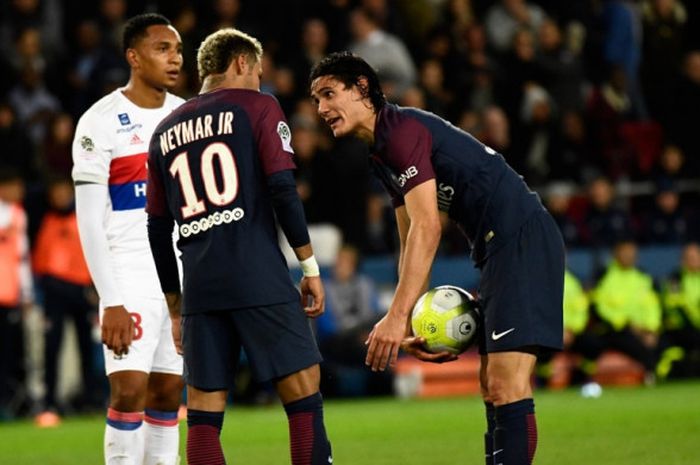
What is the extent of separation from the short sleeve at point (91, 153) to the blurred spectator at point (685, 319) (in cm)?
1047

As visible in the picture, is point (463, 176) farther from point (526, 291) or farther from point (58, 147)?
point (58, 147)

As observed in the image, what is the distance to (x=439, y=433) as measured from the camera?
11.1 metres

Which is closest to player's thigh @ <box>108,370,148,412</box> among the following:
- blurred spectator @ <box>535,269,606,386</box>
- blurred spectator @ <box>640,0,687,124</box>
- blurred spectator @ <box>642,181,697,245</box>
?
blurred spectator @ <box>535,269,606,386</box>

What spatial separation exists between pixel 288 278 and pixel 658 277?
1161 centimetres

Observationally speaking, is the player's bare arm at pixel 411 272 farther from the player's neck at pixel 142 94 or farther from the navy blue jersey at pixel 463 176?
the player's neck at pixel 142 94

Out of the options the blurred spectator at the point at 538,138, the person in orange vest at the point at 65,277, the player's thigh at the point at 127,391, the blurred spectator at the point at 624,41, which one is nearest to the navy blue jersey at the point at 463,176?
the player's thigh at the point at 127,391

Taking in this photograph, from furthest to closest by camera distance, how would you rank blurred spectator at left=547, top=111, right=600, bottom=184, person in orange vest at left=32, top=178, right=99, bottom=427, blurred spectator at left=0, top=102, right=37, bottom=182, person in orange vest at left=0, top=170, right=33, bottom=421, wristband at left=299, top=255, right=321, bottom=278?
blurred spectator at left=547, top=111, right=600, bottom=184
blurred spectator at left=0, top=102, right=37, bottom=182
person in orange vest at left=32, top=178, right=99, bottom=427
person in orange vest at left=0, top=170, right=33, bottom=421
wristband at left=299, top=255, right=321, bottom=278

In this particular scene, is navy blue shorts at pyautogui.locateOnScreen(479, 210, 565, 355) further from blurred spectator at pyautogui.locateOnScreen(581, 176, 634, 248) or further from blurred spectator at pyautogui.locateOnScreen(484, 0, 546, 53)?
blurred spectator at pyautogui.locateOnScreen(484, 0, 546, 53)

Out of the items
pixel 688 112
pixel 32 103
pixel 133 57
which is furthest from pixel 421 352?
pixel 688 112

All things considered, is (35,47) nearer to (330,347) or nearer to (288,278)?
(330,347)

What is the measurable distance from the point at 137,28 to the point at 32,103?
27.2 feet

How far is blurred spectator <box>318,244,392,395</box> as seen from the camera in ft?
49.3

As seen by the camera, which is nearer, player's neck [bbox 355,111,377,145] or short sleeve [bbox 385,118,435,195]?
short sleeve [bbox 385,118,435,195]

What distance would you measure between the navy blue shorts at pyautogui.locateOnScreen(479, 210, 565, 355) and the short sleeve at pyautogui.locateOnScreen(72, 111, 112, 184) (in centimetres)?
206
